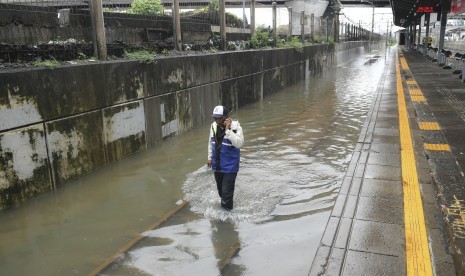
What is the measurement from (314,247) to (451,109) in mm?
8901

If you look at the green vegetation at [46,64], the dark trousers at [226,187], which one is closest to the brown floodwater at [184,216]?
the dark trousers at [226,187]

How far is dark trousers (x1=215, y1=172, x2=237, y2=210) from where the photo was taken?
211 inches

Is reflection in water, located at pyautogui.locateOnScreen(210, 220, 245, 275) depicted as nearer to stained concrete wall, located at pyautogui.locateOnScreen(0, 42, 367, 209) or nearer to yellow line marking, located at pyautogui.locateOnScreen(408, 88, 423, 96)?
stained concrete wall, located at pyautogui.locateOnScreen(0, 42, 367, 209)

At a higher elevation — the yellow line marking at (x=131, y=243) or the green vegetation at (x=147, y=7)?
the green vegetation at (x=147, y=7)

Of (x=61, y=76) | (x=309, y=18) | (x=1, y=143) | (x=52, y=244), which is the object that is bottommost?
(x=52, y=244)

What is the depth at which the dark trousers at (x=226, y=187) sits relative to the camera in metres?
5.35

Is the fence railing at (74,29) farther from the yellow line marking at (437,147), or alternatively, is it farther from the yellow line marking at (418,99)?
the yellow line marking at (418,99)

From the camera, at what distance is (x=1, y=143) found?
17.8 feet

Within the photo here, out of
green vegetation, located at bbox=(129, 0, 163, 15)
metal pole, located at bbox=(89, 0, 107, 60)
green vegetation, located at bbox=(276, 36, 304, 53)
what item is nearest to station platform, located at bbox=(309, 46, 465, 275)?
metal pole, located at bbox=(89, 0, 107, 60)

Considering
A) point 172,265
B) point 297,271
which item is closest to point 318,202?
point 297,271

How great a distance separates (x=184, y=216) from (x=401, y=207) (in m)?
2.76

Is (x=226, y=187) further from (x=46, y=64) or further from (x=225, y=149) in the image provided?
(x=46, y=64)

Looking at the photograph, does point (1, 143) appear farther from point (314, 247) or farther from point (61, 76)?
point (314, 247)

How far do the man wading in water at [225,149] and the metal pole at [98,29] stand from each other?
143 inches
